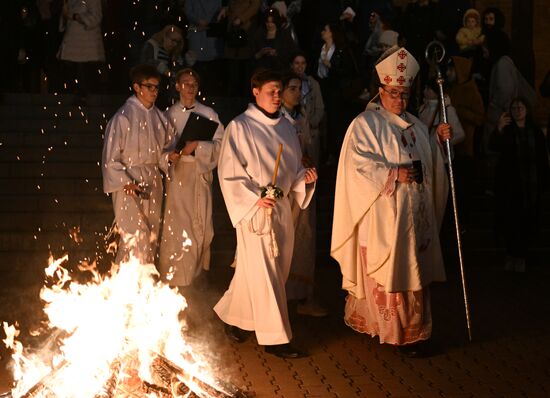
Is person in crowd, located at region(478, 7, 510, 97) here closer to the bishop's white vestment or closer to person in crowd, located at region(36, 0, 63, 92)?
person in crowd, located at region(36, 0, 63, 92)

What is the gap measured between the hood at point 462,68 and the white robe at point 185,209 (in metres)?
4.64

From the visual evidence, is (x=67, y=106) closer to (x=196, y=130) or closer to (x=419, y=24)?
(x=419, y=24)

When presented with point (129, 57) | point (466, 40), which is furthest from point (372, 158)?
point (129, 57)

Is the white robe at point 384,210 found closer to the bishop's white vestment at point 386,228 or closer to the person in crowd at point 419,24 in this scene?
the bishop's white vestment at point 386,228

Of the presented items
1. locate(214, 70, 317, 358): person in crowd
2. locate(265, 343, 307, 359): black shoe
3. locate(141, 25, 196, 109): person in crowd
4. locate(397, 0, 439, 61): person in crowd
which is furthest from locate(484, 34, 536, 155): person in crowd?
locate(265, 343, 307, 359): black shoe

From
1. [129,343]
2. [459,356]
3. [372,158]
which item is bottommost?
[459,356]

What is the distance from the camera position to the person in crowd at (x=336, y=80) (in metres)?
15.4

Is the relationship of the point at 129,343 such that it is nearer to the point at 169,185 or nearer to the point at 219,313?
the point at 219,313

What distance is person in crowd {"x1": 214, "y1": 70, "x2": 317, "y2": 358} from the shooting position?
9484 millimetres

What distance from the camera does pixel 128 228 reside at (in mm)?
10914

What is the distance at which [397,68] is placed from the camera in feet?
32.0

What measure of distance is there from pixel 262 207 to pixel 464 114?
20.6 feet

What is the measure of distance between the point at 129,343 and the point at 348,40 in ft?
28.6

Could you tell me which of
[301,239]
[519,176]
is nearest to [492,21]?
[519,176]
